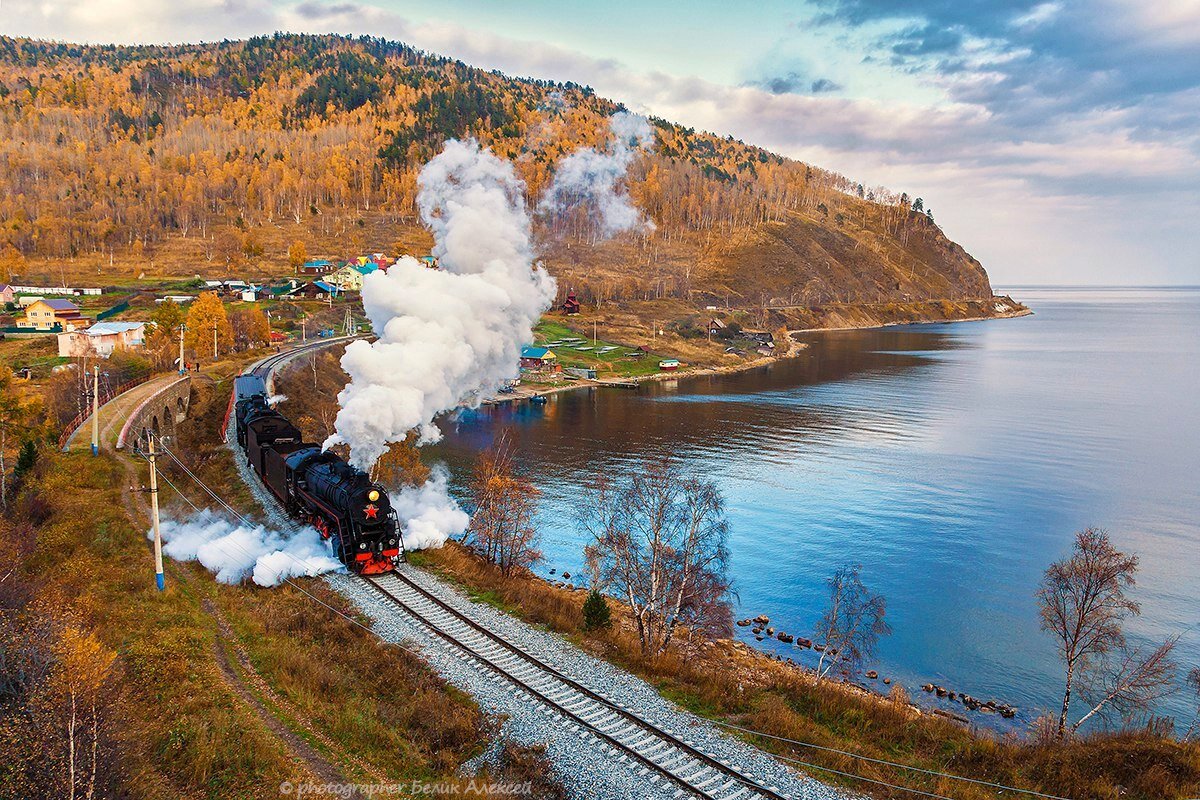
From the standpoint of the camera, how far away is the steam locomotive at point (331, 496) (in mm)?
32875

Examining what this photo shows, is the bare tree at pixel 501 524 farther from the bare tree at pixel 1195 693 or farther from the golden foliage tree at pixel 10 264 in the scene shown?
the golden foliage tree at pixel 10 264

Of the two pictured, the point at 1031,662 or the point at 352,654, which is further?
the point at 1031,662

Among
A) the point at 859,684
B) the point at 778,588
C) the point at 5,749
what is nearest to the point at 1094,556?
the point at 859,684

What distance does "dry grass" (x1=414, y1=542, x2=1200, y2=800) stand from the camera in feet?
64.1

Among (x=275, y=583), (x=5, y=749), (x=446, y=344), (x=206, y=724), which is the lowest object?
(x=275, y=583)

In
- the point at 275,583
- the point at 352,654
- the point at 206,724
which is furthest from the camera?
the point at 275,583

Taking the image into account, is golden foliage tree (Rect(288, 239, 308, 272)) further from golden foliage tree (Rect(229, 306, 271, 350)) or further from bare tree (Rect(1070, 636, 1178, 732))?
bare tree (Rect(1070, 636, 1178, 732))

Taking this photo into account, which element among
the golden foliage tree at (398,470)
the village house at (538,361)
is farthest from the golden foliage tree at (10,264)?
the golden foliage tree at (398,470)

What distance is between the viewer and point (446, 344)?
1422 inches

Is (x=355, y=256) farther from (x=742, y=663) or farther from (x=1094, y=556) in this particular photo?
(x=1094, y=556)

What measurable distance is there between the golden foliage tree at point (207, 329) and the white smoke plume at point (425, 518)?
2520 inches

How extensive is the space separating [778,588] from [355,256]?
170 meters

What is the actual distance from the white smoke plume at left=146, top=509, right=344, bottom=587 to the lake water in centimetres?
1950

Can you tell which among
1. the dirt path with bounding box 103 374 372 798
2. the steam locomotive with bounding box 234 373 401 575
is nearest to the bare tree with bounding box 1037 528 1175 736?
the dirt path with bounding box 103 374 372 798
